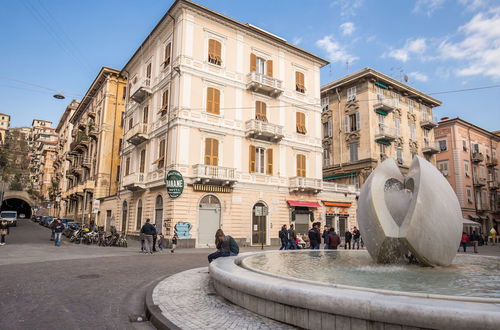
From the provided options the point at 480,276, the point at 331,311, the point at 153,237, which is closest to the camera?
the point at 331,311

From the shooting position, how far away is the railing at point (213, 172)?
20.8 meters

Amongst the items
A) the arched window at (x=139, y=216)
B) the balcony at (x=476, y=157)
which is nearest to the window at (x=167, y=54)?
the arched window at (x=139, y=216)

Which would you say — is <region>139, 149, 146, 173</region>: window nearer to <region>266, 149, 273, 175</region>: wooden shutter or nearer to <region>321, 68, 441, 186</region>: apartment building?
<region>266, 149, 273, 175</region>: wooden shutter

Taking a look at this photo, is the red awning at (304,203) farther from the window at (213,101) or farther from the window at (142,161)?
the window at (142,161)

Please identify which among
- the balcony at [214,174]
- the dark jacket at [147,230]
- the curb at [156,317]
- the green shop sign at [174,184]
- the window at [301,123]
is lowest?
the curb at [156,317]

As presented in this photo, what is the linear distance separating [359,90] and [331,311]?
34.5 metres

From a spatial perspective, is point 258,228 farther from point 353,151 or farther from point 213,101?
point 353,151

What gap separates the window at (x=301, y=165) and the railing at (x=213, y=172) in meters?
6.57

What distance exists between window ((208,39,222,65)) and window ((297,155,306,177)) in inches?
374

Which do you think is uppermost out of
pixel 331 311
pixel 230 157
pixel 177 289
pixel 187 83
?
pixel 187 83

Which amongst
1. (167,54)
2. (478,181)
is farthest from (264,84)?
(478,181)

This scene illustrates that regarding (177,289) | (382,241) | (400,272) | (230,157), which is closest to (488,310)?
(400,272)

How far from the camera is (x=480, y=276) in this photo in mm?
6828

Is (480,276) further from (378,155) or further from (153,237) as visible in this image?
(378,155)
